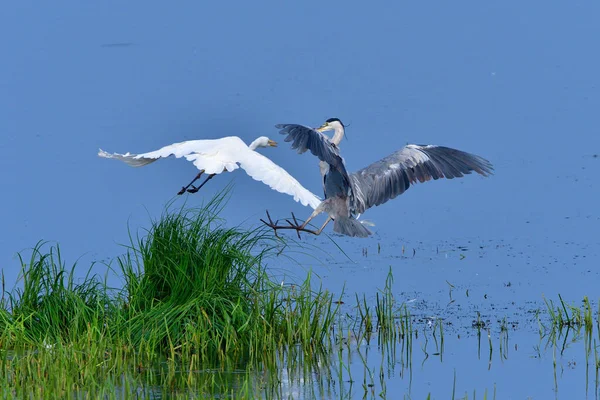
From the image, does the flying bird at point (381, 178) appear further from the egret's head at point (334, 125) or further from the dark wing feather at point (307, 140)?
the dark wing feather at point (307, 140)

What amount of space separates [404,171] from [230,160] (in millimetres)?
1459

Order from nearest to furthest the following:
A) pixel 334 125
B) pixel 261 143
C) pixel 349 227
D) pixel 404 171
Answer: pixel 349 227, pixel 404 171, pixel 334 125, pixel 261 143

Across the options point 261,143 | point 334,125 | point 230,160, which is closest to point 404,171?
point 334,125

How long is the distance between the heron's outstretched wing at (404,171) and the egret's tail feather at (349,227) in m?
0.17

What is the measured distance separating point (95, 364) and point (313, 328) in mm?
1679

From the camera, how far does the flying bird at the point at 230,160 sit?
844 cm

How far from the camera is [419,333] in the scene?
833 centimetres

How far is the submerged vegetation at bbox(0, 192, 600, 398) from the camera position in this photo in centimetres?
691

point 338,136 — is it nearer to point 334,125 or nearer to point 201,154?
point 334,125

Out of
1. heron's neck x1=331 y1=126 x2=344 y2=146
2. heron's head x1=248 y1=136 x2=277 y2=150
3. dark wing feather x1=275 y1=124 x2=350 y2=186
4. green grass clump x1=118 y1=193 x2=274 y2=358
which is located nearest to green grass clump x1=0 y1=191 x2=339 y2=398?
green grass clump x1=118 y1=193 x2=274 y2=358

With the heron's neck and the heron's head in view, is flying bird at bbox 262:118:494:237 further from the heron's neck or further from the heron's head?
the heron's head

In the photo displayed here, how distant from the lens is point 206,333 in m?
7.46

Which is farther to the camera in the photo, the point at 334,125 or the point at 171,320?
the point at 334,125

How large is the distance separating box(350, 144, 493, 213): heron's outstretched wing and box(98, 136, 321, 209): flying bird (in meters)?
0.52
